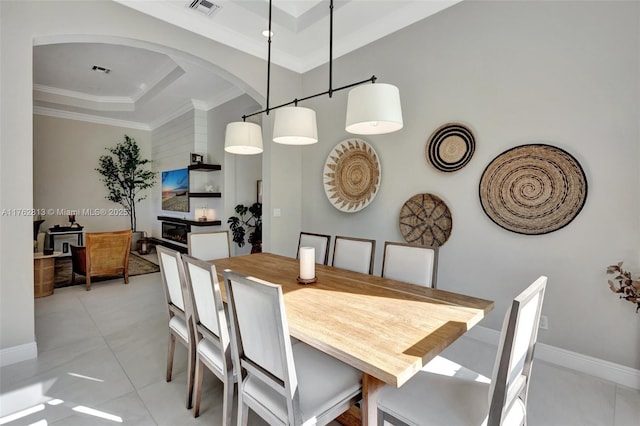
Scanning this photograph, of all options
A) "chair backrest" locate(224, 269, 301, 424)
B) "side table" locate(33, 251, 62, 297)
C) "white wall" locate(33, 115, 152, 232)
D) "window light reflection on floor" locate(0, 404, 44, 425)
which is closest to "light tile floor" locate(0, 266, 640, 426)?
"window light reflection on floor" locate(0, 404, 44, 425)

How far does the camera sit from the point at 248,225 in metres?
6.00

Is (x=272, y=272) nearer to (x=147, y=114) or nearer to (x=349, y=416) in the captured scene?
(x=349, y=416)

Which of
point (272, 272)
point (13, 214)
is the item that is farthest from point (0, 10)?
point (272, 272)

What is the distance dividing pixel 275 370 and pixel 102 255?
14.1 ft

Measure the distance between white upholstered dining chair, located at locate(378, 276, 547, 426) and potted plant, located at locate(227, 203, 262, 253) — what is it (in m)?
4.32

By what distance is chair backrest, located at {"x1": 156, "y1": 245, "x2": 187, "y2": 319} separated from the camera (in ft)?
6.16

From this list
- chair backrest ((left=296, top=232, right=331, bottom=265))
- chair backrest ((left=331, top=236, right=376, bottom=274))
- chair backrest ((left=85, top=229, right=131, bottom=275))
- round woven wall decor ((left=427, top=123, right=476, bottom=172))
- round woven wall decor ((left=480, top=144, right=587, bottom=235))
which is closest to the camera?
round woven wall decor ((left=480, top=144, right=587, bottom=235))

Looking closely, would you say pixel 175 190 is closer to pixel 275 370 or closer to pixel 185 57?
pixel 185 57

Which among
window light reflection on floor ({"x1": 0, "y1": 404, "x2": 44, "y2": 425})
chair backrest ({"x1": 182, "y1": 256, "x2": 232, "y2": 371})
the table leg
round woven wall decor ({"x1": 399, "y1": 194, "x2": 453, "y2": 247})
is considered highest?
round woven wall decor ({"x1": 399, "y1": 194, "x2": 453, "y2": 247})

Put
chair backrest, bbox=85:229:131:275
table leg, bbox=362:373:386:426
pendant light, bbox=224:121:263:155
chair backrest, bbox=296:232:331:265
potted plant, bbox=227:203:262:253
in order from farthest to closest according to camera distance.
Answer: potted plant, bbox=227:203:262:253 < chair backrest, bbox=85:229:131:275 < chair backrest, bbox=296:232:331:265 < pendant light, bbox=224:121:263:155 < table leg, bbox=362:373:386:426

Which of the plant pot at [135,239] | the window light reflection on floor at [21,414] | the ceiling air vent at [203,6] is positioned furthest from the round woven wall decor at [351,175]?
the plant pot at [135,239]

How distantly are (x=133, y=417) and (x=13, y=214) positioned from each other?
6.03 ft

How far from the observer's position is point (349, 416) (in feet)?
5.54

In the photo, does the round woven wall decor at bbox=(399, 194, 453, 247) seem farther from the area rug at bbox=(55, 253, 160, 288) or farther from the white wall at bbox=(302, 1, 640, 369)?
the area rug at bbox=(55, 253, 160, 288)
